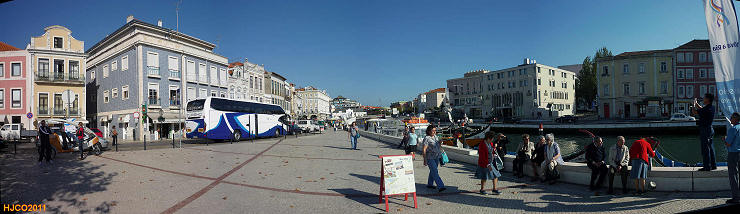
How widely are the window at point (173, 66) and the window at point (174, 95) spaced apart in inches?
47.2

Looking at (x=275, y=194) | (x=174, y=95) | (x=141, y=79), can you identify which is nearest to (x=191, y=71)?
(x=174, y=95)

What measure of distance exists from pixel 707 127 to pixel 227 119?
2585 cm

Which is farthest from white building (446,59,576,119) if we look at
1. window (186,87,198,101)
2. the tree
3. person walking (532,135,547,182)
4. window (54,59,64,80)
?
window (54,59,64,80)

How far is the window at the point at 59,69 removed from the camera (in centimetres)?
1089

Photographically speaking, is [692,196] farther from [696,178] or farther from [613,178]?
[613,178]

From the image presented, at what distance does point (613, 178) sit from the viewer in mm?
7070

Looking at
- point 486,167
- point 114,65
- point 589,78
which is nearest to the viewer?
point 486,167

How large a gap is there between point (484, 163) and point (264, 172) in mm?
6902

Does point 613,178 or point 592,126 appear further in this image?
point 592,126

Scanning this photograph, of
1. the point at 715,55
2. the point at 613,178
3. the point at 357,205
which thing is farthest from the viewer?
the point at 613,178

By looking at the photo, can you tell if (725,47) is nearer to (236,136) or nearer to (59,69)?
(59,69)

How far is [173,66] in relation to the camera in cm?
3200

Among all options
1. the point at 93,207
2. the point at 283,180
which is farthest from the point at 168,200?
the point at 283,180

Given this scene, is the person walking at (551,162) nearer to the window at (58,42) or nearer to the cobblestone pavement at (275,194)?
the cobblestone pavement at (275,194)
